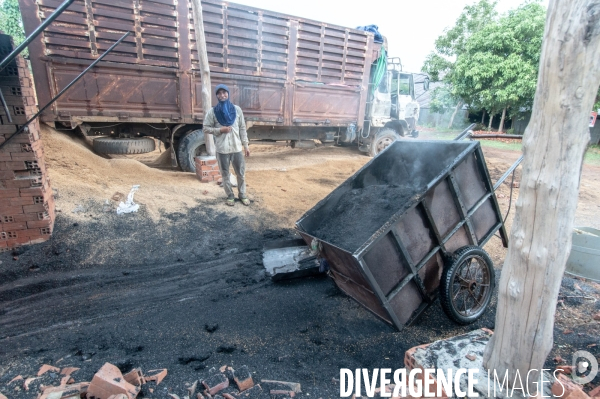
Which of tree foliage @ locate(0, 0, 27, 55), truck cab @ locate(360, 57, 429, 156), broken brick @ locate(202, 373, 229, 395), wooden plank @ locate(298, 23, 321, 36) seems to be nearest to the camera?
broken brick @ locate(202, 373, 229, 395)

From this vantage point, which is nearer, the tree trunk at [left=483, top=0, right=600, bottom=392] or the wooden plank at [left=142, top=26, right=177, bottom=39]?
the tree trunk at [left=483, top=0, right=600, bottom=392]

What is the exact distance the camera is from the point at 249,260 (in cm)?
429

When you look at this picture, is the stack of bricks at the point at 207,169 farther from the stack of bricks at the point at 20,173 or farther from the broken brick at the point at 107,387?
the broken brick at the point at 107,387

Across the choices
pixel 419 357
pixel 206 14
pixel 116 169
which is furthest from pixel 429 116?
pixel 419 357

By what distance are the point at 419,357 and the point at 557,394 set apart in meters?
0.77

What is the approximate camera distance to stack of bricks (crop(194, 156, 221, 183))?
6.61 m

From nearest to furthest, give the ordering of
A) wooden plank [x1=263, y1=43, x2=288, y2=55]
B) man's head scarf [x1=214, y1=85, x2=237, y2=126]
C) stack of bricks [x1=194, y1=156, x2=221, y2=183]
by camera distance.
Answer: man's head scarf [x1=214, y1=85, x2=237, y2=126] < stack of bricks [x1=194, y1=156, x2=221, y2=183] < wooden plank [x1=263, y1=43, x2=288, y2=55]

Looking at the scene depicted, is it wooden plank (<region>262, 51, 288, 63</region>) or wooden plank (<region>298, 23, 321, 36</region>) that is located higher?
wooden plank (<region>298, 23, 321, 36</region>)

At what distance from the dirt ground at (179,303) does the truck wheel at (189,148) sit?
5.13 feet

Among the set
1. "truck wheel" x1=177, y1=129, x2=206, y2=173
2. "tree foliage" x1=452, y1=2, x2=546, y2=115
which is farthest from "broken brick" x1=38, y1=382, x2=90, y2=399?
"tree foliage" x1=452, y1=2, x2=546, y2=115

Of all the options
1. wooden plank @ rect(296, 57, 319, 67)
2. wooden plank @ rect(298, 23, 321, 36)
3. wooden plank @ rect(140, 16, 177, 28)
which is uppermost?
wooden plank @ rect(298, 23, 321, 36)

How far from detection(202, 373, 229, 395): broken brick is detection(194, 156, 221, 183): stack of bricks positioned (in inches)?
188

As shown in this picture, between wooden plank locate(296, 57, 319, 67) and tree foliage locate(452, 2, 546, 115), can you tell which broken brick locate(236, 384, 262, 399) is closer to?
wooden plank locate(296, 57, 319, 67)

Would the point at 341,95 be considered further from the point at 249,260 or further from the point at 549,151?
the point at 549,151
